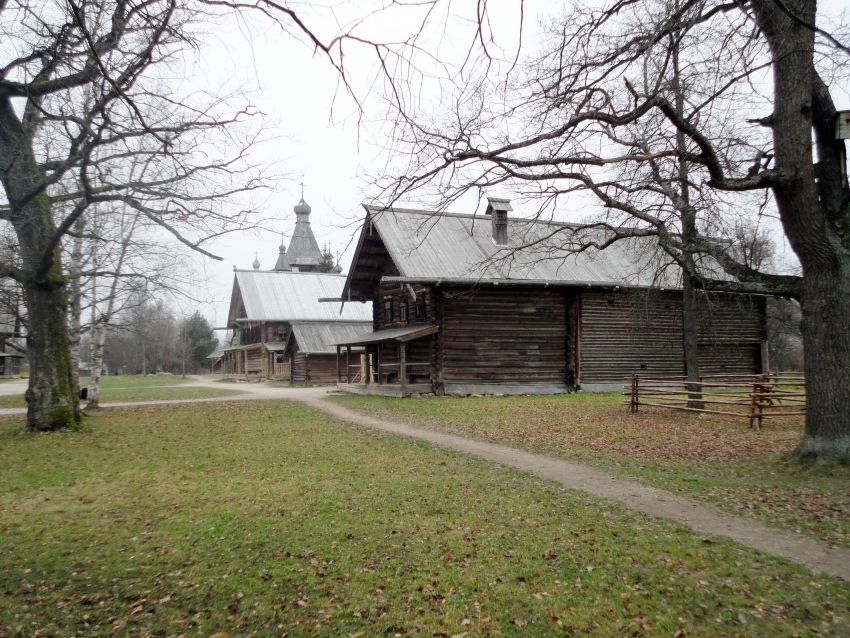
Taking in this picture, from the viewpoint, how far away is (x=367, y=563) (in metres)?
5.80

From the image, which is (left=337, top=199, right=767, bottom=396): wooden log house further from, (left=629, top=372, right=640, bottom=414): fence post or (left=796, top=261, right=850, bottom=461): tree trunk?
(left=796, top=261, right=850, bottom=461): tree trunk

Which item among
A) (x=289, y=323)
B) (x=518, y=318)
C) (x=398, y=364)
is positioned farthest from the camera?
(x=289, y=323)

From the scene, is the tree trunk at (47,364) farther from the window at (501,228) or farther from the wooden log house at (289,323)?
the wooden log house at (289,323)

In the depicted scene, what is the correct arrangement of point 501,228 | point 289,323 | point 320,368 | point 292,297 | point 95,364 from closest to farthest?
point 95,364 → point 501,228 → point 320,368 → point 289,323 → point 292,297

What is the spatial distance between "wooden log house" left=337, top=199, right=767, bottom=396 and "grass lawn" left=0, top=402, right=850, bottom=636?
1553cm

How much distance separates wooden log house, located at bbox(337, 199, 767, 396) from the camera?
83.9 ft

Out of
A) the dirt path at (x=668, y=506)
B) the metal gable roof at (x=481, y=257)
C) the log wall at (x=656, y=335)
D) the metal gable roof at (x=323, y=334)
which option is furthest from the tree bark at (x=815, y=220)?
the metal gable roof at (x=323, y=334)

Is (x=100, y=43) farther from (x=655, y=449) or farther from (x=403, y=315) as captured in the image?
(x=403, y=315)

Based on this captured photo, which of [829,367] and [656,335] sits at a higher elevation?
[656,335]

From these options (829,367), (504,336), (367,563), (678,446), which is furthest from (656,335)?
(367,563)

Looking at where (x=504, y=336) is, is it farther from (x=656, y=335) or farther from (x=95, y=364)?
(x=95, y=364)

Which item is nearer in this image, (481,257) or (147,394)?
(481,257)

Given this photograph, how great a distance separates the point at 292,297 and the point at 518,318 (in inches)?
1079

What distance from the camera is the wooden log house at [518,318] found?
1007 inches
